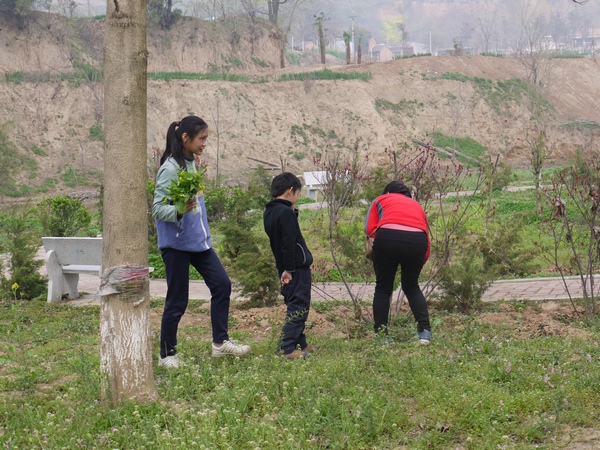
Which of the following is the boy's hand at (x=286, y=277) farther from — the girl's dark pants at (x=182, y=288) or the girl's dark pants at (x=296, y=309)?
the girl's dark pants at (x=182, y=288)

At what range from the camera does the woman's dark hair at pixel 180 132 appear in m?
5.30

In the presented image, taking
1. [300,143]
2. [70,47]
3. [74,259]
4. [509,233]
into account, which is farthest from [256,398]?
[70,47]

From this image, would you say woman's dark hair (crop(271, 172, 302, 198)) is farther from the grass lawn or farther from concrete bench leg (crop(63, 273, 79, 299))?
concrete bench leg (crop(63, 273, 79, 299))

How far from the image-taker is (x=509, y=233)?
9602 millimetres

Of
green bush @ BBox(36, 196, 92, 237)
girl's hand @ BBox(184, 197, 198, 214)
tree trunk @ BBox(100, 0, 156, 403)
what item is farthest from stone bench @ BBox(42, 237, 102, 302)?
tree trunk @ BBox(100, 0, 156, 403)

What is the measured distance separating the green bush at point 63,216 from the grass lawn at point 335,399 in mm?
6001

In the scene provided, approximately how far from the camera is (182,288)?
17.8ft

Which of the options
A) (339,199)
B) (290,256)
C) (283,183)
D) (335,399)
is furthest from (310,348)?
(339,199)

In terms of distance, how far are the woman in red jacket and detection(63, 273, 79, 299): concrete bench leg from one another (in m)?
4.77

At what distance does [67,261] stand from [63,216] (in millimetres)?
3104

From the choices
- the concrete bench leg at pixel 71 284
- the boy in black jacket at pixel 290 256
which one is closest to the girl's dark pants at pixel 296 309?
the boy in black jacket at pixel 290 256

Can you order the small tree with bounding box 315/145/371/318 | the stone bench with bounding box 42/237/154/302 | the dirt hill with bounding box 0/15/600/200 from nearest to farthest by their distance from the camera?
1. the small tree with bounding box 315/145/371/318
2. the stone bench with bounding box 42/237/154/302
3. the dirt hill with bounding box 0/15/600/200

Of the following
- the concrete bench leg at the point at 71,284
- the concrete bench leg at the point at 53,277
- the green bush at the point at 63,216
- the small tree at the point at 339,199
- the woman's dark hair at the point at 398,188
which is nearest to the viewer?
the woman's dark hair at the point at 398,188

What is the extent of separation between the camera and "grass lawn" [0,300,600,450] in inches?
148
